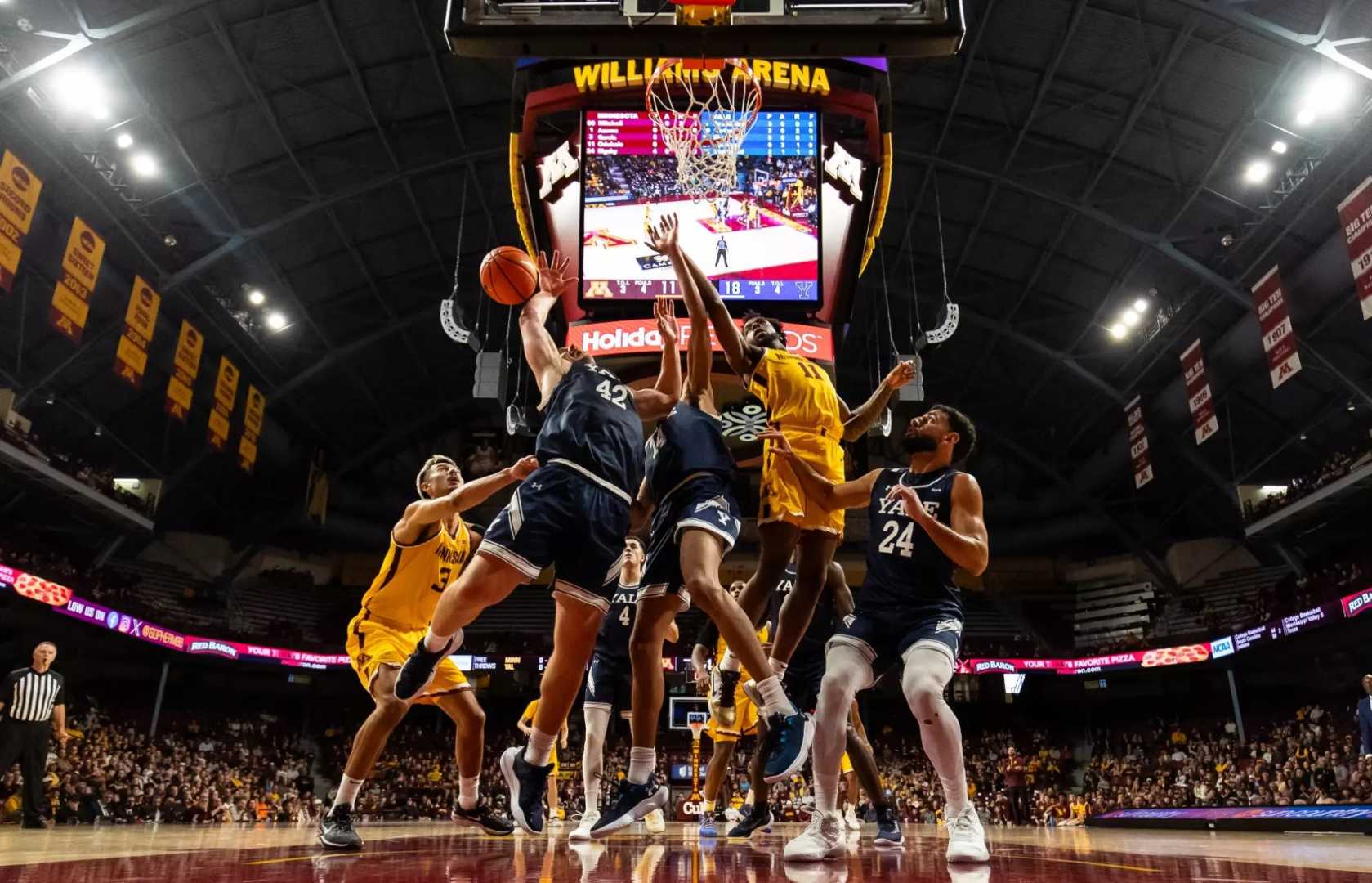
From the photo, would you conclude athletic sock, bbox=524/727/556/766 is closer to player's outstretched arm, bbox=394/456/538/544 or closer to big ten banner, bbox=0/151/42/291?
player's outstretched arm, bbox=394/456/538/544

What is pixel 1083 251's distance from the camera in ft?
75.6

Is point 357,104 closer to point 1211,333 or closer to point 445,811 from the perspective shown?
point 445,811

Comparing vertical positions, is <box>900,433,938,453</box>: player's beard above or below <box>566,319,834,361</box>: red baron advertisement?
below

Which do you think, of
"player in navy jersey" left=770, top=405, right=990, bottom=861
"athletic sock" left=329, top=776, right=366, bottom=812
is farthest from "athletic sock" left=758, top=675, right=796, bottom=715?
"athletic sock" left=329, top=776, right=366, bottom=812

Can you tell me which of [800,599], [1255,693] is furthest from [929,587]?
[1255,693]

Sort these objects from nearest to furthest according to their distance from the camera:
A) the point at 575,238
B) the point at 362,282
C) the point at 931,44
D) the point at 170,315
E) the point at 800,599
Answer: the point at 800,599
the point at 931,44
the point at 575,238
the point at 170,315
the point at 362,282

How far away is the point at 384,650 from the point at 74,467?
2020 cm

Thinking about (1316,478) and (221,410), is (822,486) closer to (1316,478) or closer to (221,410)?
(221,410)

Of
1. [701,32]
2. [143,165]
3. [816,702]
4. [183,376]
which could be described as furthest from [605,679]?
[143,165]

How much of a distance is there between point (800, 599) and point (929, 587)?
989 millimetres

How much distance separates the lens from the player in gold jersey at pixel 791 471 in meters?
4.90

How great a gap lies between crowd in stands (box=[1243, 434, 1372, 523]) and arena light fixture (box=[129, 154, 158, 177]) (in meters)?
25.7

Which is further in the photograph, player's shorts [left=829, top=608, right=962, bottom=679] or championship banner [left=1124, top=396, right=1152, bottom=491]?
championship banner [left=1124, top=396, right=1152, bottom=491]

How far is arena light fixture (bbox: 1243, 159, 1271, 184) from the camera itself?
58.4ft
